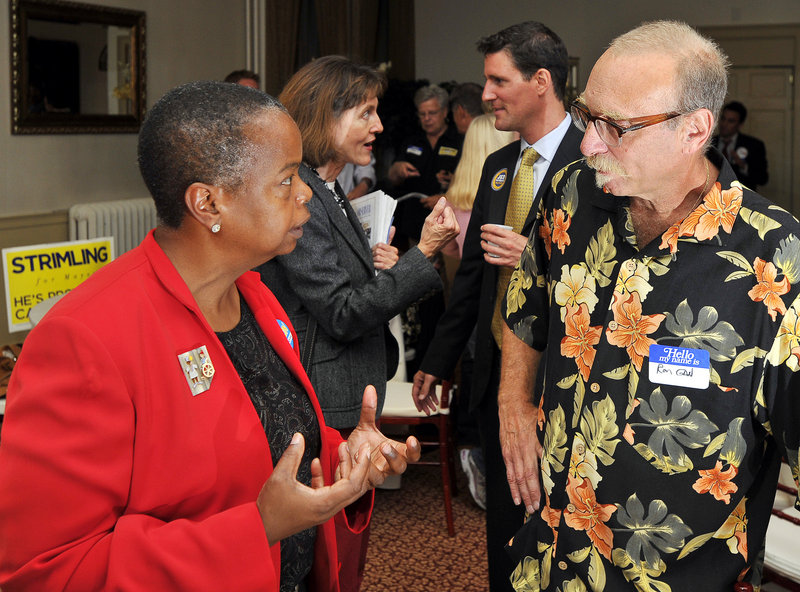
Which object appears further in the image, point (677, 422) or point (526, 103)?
point (526, 103)

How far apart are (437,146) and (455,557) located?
4.08 metres

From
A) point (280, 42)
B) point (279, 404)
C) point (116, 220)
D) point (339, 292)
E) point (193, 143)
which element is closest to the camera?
point (193, 143)

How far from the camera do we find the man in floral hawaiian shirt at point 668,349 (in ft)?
4.71

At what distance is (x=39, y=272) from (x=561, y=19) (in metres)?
8.12

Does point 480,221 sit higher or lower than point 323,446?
higher

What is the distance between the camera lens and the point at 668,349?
4.85 feet

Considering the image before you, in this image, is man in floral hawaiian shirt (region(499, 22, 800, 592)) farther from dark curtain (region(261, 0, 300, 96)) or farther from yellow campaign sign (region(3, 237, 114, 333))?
dark curtain (region(261, 0, 300, 96))

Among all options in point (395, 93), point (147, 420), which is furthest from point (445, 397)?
point (395, 93)

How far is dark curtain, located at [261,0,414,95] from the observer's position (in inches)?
297

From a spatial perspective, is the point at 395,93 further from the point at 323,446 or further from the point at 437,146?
the point at 323,446

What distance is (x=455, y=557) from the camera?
12.3 ft

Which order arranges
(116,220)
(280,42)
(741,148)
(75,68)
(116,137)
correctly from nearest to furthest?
(75,68), (116,220), (116,137), (280,42), (741,148)

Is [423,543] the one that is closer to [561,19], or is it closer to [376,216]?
[376,216]

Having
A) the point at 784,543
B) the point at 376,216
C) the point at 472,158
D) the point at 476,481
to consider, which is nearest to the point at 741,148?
the point at 472,158
